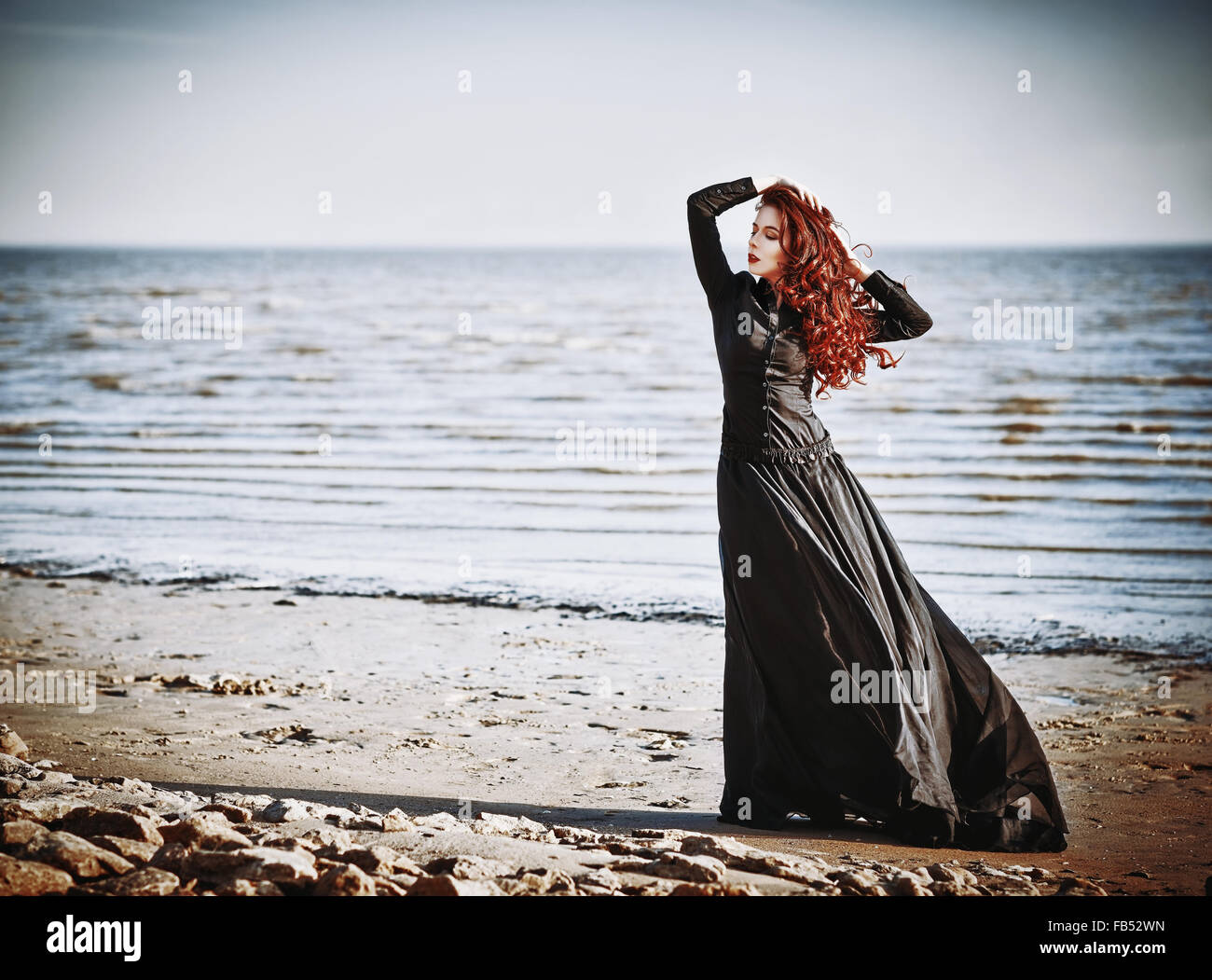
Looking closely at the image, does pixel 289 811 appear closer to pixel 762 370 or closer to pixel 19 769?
pixel 19 769

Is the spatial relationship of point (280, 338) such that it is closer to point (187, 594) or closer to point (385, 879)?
point (187, 594)

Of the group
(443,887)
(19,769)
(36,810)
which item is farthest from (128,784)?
(443,887)

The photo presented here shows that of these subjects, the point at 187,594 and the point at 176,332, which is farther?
the point at 176,332

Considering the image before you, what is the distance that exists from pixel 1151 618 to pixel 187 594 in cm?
632

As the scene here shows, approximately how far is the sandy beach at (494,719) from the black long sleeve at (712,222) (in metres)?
1.99

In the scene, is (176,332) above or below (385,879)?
above

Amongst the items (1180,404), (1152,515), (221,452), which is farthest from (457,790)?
(1180,404)

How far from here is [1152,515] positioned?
1093 cm

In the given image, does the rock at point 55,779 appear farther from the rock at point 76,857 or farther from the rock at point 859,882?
the rock at point 859,882

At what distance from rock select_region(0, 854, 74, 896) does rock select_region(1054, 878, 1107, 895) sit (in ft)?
9.23

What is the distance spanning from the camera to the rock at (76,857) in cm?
312

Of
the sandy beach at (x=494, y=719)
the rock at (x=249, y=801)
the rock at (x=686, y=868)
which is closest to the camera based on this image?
the rock at (x=686, y=868)

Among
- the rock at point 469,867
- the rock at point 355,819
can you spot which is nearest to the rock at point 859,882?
the rock at point 469,867

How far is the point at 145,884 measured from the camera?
306 centimetres
